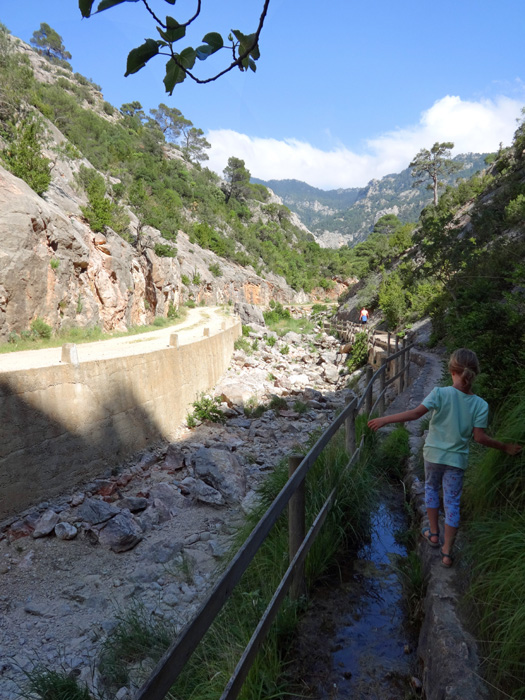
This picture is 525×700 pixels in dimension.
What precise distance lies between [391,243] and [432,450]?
3971cm

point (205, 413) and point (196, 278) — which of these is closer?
point (205, 413)

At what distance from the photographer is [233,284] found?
4097 cm

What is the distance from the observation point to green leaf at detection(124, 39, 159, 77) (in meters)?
1.22

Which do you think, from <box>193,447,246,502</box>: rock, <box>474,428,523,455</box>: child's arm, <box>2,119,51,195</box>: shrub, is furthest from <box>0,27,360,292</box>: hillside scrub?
<box>474,428,523,455</box>: child's arm

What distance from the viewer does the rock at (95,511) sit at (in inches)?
319

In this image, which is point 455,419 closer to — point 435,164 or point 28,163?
point 28,163

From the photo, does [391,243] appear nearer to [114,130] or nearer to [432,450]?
[114,130]

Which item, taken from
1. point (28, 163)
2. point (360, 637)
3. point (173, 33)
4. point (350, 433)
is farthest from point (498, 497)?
point (28, 163)

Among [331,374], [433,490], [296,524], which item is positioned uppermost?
[433,490]

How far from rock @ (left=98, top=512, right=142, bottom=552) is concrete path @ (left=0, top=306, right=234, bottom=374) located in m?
3.51

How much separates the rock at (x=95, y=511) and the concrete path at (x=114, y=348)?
2.98 metres

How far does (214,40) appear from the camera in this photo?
4.34 feet

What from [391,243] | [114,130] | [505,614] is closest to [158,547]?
[505,614]

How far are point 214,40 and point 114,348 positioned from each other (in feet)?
43.8
